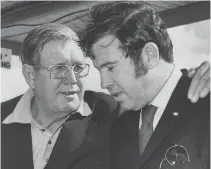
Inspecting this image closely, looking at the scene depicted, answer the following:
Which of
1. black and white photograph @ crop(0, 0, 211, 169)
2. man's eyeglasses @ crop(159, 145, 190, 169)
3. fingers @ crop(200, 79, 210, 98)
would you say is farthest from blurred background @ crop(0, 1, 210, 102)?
man's eyeglasses @ crop(159, 145, 190, 169)

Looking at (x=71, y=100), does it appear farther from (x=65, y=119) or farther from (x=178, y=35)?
(x=178, y=35)

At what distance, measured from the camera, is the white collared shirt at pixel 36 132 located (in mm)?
1558

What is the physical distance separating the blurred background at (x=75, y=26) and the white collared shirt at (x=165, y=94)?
2.0 inches

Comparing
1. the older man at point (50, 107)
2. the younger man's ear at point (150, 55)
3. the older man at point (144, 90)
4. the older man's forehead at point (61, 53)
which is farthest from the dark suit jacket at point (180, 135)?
the older man's forehead at point (61, 53)

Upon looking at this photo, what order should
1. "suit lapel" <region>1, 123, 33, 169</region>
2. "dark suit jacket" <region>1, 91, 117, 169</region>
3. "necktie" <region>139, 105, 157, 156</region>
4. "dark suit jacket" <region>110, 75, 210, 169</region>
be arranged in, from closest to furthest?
"dark suit jacket" <region>110, 75, 210, 169</region> < "necktie" <region>139, 105, 157, 156</region> < "dark suit jacket" <region>1, 91, 117, 169</region> < "suit lapel" <region>1, 123, 33, 169</region>

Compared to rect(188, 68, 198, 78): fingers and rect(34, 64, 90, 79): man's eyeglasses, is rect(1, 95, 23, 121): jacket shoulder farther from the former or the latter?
rect(188, 68, 198, 78): fingers

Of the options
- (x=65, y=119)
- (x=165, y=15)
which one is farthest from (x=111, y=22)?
(x=65, y=119)

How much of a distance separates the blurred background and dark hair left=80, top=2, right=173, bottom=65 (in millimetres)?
49

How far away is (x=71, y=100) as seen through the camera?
5.08 ft

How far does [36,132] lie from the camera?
1.61m

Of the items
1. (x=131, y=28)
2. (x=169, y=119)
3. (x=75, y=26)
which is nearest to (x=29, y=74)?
(x=75, y=26)

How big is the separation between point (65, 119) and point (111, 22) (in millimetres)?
445

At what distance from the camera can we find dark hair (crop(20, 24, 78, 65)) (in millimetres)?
1567

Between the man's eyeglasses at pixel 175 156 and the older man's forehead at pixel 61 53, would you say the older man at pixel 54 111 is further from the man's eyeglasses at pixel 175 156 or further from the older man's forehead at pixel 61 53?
the man's eyeglasses at pixel 175 156
